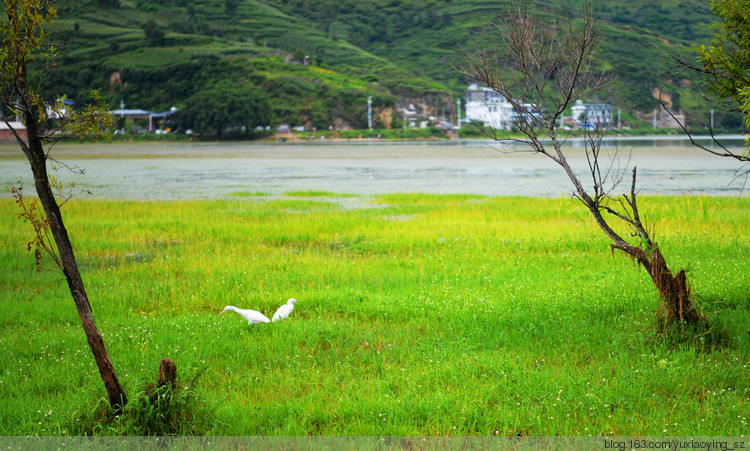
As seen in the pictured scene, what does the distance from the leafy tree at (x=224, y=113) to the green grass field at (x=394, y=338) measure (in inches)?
5701

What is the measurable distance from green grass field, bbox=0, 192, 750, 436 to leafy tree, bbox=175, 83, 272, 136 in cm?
14482

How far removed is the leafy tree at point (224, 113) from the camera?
509 feet

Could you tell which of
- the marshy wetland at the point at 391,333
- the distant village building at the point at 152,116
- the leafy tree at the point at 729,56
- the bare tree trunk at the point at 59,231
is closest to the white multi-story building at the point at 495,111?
the leafy tree at the point at 729,56

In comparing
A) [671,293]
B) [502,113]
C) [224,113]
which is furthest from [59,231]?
[224,113]

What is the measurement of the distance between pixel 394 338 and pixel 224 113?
6064 inches

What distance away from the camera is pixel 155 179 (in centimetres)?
4256

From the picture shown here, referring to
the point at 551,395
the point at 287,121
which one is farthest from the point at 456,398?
the point at 287,121

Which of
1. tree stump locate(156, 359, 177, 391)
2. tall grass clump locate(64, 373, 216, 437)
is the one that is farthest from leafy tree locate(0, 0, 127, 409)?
tree stump locate(156, 359, 177, 391)

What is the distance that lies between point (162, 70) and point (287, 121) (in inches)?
2054

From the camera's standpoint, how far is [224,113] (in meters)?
155

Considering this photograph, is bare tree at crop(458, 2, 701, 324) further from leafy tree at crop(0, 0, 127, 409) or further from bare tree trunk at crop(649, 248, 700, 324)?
leafy tree at crop(0, 0, 127, 409)

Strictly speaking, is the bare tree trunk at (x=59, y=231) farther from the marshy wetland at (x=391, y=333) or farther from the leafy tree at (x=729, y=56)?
the leafy tree at (x=729, y=56)

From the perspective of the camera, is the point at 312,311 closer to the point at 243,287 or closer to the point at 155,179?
the point at 243,287

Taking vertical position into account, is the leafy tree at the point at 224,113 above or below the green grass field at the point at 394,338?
above
